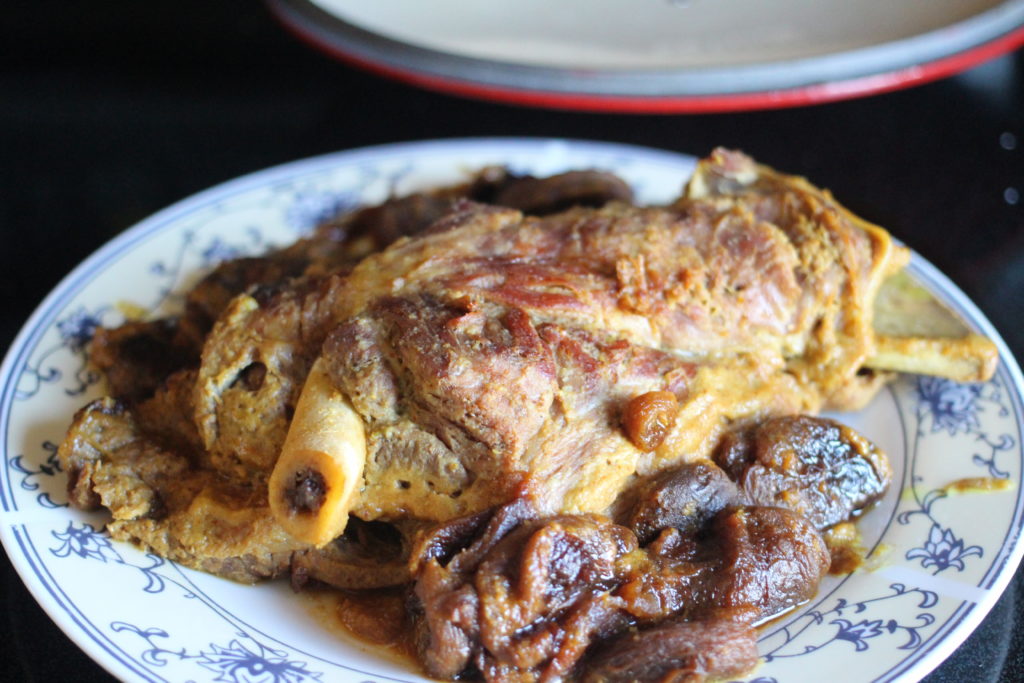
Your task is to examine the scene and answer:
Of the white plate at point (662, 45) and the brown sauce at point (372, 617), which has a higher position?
the white plate at point (662, 45)

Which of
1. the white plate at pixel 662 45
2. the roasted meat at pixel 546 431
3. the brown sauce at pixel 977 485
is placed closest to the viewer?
the roasted meat at pixel 546 431

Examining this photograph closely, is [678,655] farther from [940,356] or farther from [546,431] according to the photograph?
[940,356]

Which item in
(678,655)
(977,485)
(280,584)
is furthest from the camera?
(977,485)

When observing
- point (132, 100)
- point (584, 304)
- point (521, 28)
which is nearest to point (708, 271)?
point (584, 304)

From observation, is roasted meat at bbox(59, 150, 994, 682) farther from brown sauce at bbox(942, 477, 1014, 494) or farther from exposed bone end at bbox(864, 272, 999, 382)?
brown sauce at bbox(942, 477, 1014, 494)

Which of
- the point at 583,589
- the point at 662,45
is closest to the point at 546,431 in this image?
the point at 583,589

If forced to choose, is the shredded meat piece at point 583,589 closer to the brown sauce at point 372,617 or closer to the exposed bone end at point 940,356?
the brown sauce at point 372,617

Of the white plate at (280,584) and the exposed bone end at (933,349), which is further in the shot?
the exposed bone end at (933,349)

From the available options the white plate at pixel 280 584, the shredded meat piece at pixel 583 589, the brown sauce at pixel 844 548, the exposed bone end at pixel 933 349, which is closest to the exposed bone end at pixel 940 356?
the exposed bone end at pixel 933 349
